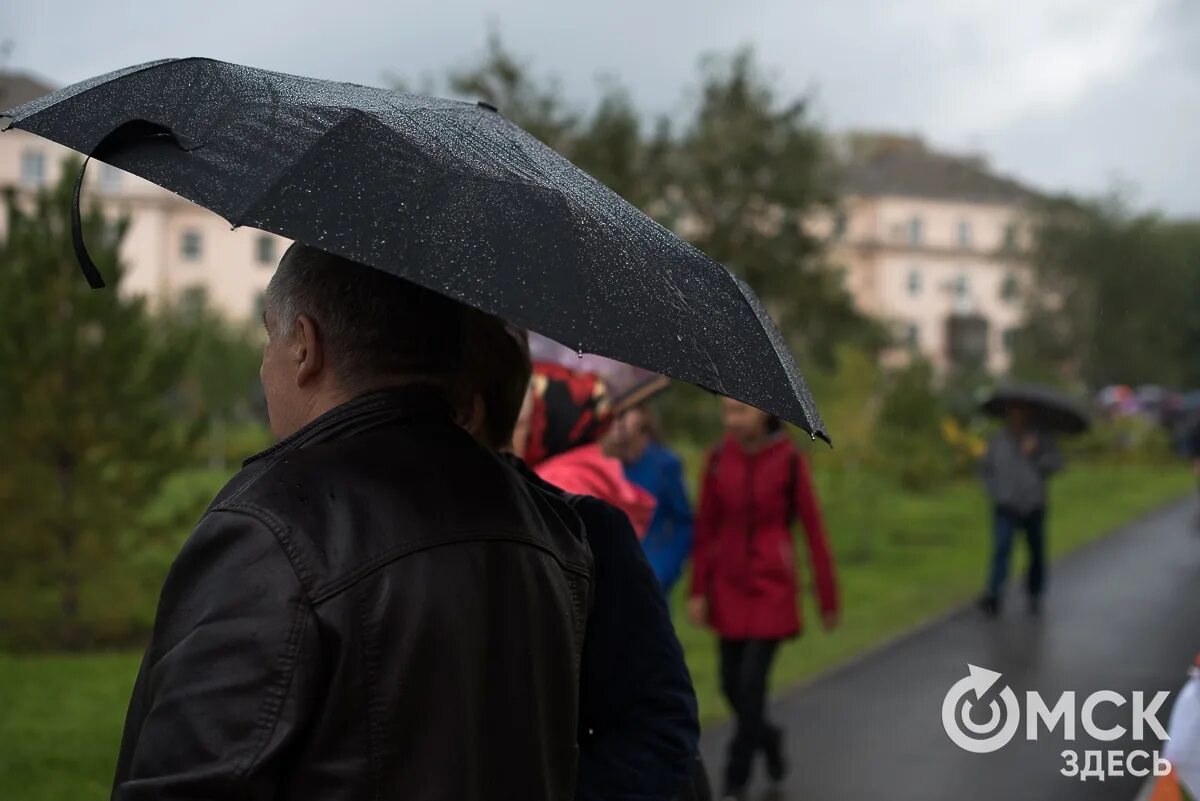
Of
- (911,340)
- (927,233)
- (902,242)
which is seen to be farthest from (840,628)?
(927,233)

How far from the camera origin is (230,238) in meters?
79.2

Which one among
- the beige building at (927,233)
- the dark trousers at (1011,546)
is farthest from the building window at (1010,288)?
the dark trousers at (1011,546)

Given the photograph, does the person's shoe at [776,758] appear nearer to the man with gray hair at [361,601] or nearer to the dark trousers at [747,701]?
the dark trousers at [747,701]

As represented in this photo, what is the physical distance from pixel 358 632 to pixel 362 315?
44 cm

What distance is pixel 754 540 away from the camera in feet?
21.2

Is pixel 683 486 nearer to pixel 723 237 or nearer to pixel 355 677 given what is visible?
pixel 355 677

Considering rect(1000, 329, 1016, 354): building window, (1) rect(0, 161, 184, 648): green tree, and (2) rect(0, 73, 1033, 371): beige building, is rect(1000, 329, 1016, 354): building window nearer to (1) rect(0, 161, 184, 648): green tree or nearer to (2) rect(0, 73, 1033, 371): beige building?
(2) rect(0, 73, 1033, 371): beige building

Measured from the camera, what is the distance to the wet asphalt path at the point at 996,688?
654 centimetres

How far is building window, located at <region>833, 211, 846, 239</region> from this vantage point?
1995 cm

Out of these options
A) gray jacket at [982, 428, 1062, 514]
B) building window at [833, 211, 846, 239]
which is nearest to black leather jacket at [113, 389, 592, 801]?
gray jacket at [982, 428, 1062, 514]

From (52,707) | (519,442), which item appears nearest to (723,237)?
(52,707)

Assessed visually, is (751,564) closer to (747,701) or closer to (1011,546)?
(747,701)

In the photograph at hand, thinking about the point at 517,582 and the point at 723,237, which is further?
the point at 723,237

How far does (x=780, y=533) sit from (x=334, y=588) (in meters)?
4.89
